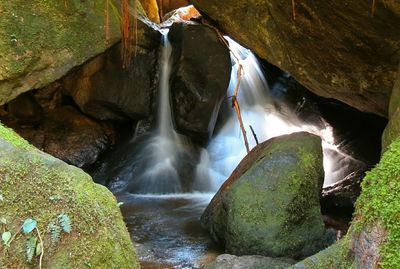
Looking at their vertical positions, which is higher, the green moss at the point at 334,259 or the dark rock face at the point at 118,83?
the dark rock face at the point at 118,83

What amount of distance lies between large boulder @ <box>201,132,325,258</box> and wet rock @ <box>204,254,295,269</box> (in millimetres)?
370

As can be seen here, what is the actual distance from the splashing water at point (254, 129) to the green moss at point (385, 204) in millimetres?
5845

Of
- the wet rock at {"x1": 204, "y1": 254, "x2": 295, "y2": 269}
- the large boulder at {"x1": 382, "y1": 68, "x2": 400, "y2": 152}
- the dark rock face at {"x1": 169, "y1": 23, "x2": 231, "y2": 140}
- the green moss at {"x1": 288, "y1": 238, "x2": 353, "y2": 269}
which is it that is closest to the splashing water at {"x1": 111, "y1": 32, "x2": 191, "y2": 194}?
the dark rock face at {"x1": 169, "y1": 23, "x2": 231, "y2": 140}

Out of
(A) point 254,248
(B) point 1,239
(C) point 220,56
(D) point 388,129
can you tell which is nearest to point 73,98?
(C) point 220,56

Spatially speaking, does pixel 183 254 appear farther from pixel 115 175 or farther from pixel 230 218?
pixel 115 175

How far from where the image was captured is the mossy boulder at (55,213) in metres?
2.08

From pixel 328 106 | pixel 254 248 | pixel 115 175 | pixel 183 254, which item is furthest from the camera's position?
pixel 328 106

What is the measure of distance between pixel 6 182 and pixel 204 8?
578cm

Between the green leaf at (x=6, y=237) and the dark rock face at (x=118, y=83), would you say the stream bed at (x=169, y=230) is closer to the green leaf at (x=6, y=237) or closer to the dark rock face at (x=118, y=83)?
the dark rock face at (x=118, y=83)

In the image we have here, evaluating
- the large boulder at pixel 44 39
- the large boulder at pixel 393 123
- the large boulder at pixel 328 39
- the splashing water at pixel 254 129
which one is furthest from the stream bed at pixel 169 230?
the large boulder at pixel 328 39

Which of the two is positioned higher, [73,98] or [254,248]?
[73,98]

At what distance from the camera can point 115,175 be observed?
8.60 m

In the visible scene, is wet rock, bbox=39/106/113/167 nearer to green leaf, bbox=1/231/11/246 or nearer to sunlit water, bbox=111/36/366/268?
sunlit water, bbox=111/36/366/268

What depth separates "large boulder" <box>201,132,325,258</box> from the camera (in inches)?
183
